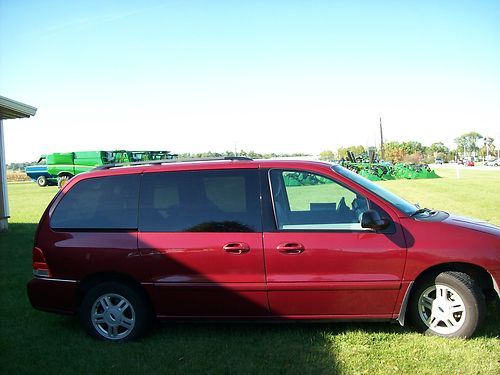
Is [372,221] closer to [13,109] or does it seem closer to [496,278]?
[496,278]

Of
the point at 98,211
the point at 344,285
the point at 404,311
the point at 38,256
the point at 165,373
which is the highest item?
the point at 98,211

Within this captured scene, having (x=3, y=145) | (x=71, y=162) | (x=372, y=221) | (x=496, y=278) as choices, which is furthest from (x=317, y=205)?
(x=71, y=162)

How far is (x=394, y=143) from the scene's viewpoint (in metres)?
105

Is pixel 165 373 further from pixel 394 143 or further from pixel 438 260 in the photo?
A: pixel 394 143

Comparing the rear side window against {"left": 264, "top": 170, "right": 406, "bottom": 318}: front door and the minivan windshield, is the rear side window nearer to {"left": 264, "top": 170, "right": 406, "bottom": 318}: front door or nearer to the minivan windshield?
{"left": 264, "top": 170, "right": 406, "bottom": 318}: front door

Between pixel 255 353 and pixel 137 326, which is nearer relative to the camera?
pixel 255 353

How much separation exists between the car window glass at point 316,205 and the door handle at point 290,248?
167 millimetres

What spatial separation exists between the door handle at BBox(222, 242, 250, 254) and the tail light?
1.84 m

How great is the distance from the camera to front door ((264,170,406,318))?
13.4 feet

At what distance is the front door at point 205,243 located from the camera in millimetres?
4215

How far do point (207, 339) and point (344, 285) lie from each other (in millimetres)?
1420

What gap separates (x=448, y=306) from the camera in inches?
163

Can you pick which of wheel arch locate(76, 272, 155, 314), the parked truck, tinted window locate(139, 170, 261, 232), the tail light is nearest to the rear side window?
tinted window locate(139, 170, 261, 232)

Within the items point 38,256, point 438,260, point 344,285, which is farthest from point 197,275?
point 438,260
